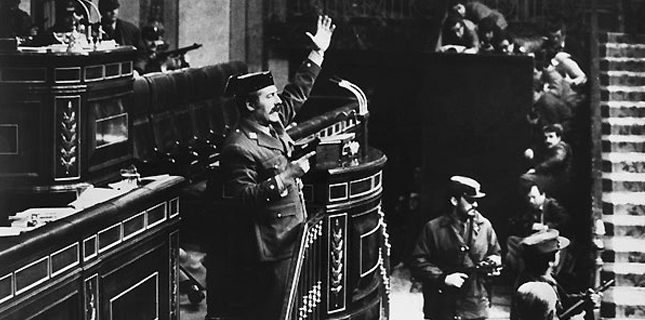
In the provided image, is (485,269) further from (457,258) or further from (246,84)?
(246,84)

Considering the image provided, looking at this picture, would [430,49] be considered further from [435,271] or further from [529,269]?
[529,269]

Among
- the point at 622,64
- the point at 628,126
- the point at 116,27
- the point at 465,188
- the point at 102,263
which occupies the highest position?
the point at 116,27

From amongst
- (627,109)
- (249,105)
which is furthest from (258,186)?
(627,109)

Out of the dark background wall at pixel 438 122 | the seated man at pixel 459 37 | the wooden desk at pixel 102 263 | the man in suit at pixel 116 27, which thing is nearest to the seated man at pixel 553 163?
the dark background wall at pixel 438 122

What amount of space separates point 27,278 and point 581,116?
25.4 ft

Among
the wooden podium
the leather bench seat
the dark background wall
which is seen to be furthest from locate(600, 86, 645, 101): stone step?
the wooden podium

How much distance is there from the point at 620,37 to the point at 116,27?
4.05 m

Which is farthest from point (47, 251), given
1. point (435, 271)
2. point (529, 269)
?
point (435, 271)

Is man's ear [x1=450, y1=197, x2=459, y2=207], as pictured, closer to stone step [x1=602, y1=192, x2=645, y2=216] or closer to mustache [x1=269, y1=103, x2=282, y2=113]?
stone step [x1=602, y1=192, x2=645, y2=216]

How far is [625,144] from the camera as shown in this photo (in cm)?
1254

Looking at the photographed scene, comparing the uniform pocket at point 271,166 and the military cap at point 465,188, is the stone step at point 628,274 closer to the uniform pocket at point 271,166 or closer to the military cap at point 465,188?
the military cap at point 465,188

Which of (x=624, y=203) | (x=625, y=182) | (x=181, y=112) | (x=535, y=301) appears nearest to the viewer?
(x=535, y=301)

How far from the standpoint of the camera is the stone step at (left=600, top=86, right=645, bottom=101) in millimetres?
12711

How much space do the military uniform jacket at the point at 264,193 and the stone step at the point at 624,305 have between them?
435 cm
